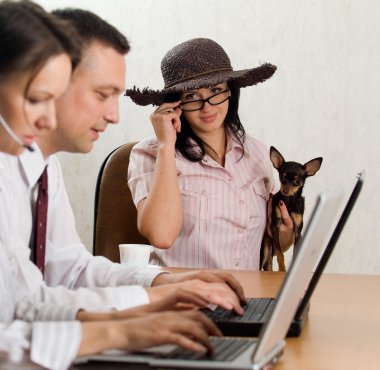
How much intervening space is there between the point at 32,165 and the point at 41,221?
0.12 m

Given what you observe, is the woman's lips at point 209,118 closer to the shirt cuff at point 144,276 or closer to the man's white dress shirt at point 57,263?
the man's white dress shirt at point 57,263

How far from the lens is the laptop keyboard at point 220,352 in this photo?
1243 millimetres

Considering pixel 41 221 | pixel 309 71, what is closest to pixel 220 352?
pixel 41 221

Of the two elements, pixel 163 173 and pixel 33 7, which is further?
pixel 163 173

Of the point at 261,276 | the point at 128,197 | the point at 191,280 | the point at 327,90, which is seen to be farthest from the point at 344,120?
the point at 191,280

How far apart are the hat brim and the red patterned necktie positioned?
984 mm

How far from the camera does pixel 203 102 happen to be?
2.79m

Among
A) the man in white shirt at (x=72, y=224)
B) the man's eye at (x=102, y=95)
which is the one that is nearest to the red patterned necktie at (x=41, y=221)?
the man in white shirt at (x=72, y=224)

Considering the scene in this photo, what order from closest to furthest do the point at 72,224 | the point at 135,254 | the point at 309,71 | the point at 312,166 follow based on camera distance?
the point at 72,224 → the point at 135,254 → the point at 312,166 → the point at 309,71

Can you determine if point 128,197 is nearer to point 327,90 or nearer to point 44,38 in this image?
point 327,90

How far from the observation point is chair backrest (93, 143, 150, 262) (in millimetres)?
3174

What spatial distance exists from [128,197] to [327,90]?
3.91ft

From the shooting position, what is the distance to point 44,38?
1.40 meters

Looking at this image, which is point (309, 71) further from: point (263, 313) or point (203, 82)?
point (263, 313)
